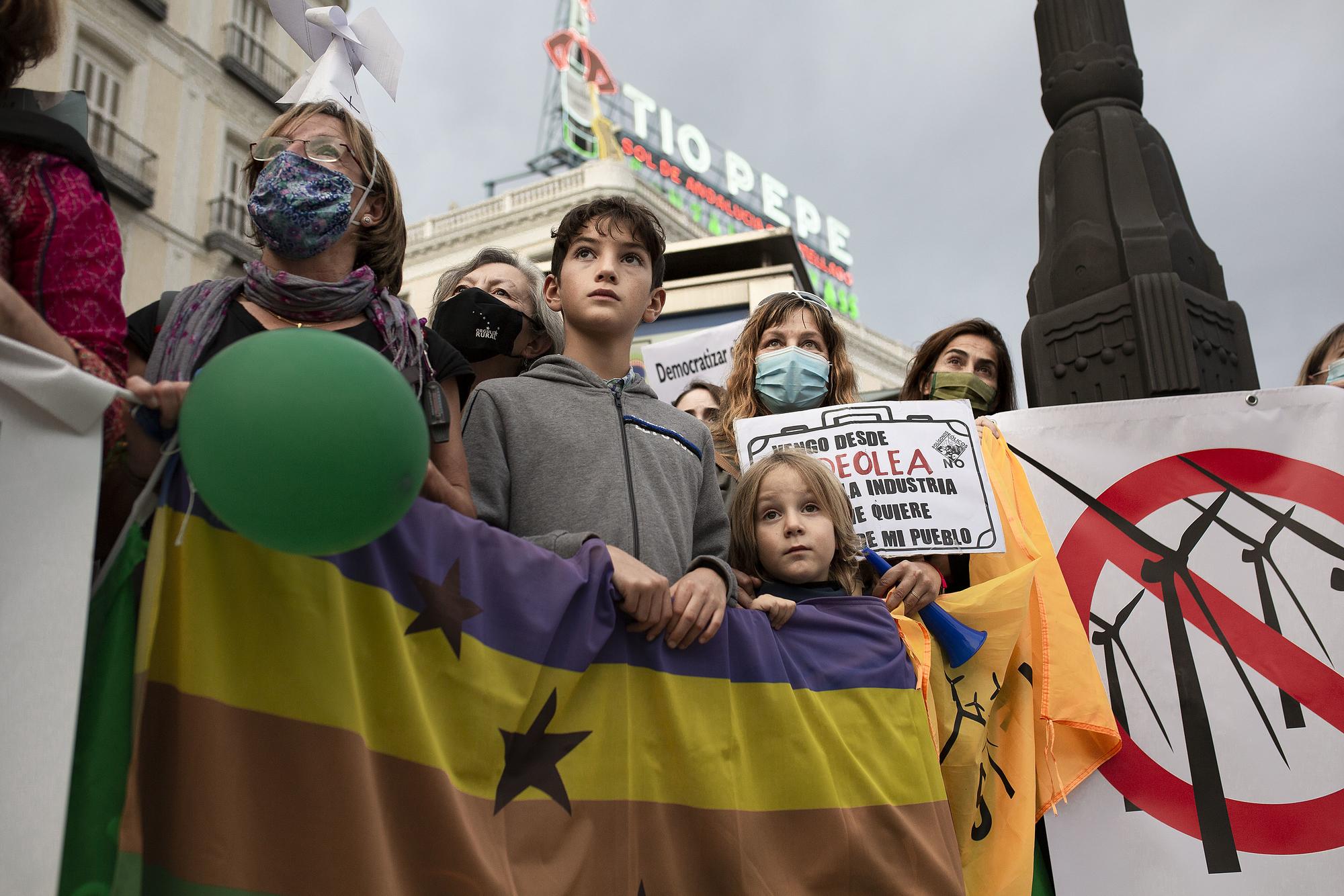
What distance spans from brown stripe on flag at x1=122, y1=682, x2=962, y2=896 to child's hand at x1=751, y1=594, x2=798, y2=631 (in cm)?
45

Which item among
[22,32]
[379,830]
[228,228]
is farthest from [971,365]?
[228,228]

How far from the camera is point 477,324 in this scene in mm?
3283

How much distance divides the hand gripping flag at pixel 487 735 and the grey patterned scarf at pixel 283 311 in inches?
14.8

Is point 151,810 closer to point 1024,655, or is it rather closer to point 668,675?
point 668,675

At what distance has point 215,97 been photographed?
54.7 feet

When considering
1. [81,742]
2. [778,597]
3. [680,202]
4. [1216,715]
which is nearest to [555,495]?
[778,597]

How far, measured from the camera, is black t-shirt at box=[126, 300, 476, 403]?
1961mm

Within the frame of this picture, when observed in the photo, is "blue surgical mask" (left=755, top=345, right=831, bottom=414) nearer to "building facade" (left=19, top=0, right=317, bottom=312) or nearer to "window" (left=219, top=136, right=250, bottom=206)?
"building facade" (left=19, top=0, right=317, bottom=312)

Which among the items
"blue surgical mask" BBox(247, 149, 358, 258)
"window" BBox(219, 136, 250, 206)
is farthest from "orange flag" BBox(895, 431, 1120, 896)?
"window" BBox(219, 136, 250, 206)

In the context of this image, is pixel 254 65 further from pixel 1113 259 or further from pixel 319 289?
pixel 319 289

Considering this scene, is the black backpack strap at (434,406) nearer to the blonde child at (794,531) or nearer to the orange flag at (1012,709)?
the blonde child at (794,531)

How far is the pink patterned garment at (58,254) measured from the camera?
68.0 inches

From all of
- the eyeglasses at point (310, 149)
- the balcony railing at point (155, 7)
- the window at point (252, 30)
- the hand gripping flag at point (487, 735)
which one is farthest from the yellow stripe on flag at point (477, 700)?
the window at point (252, 30)

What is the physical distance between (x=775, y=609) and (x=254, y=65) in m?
17.7
